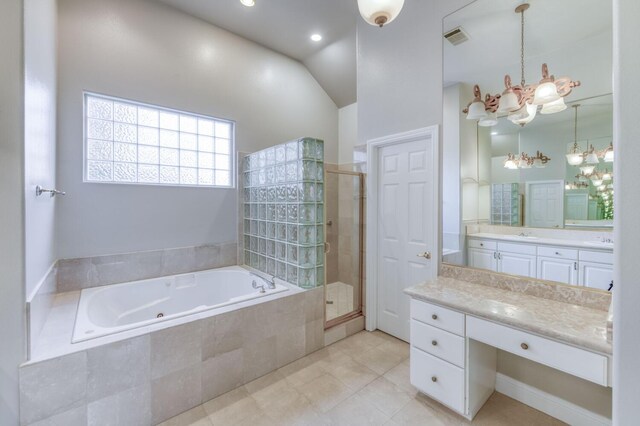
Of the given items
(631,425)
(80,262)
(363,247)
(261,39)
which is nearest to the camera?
(631,425)

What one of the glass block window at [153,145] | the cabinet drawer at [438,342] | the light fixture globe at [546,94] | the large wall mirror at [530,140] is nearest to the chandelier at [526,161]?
the large wall mirror at [530,140]

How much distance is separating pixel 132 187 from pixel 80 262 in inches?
32.1

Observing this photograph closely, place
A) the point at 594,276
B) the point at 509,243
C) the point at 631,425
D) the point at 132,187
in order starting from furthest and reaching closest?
the point at 132,187 → the point at 509,243 → the point at 594,276 → the point at 631,425

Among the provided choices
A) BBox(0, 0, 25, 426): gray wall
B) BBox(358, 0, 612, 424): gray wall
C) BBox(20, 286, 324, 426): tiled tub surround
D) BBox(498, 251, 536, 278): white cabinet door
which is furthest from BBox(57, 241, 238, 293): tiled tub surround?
BBox(498, 251, 536, 278): white cabinet door

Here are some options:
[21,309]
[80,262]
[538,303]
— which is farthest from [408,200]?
→ [80,262]

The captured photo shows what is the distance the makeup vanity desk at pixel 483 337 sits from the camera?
1230 millimetres

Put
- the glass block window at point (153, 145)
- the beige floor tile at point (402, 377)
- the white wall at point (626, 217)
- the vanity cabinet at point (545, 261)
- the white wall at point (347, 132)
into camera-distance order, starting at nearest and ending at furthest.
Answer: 1. the white wall at point (626, 217)
2. the vanity cabinet at point (545, 261)
3. the beige floor tile at point (402, 377)
4. the glass block window at point (153, 145)
5. the white wall at point (347, 132)

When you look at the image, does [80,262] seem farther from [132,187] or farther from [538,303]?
[538,303]

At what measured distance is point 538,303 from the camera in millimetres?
1591

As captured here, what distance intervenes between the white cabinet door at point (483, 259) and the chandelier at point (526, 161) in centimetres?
65

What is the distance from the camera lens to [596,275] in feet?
4.99

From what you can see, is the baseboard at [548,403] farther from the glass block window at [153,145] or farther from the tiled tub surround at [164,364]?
the glass block window at [153,145]

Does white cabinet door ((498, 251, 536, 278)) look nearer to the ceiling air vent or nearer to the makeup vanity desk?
the makeup vanity desk

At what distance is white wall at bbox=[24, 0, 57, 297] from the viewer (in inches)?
56.5
